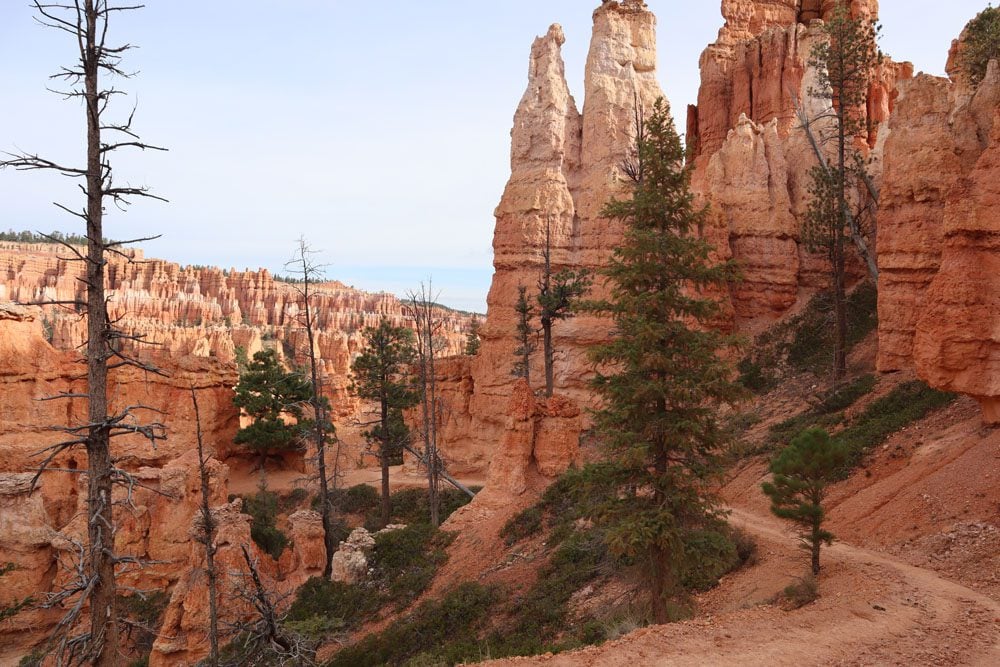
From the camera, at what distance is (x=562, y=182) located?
32.0 metres

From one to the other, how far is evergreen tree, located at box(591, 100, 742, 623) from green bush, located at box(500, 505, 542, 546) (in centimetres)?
629

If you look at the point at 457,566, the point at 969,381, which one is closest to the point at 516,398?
the point at 457,566

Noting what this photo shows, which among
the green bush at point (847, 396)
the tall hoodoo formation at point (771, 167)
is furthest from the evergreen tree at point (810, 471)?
the tall hoodoo formation at point (771, 167)

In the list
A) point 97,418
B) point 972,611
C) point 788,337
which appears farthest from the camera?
point 788,337

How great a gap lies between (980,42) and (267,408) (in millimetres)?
31898

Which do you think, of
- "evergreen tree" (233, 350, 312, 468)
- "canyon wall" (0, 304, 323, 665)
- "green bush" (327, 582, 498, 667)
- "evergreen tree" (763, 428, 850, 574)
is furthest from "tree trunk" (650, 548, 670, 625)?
"evergreen tree" (233, 350, 312, 468)

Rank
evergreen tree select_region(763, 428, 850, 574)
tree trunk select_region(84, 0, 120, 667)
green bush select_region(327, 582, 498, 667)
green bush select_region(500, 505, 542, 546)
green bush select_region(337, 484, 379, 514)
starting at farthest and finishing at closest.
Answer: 1. green bush select_region(337, 484, 379, 514)
2. green bush select_region(500, 505, 542, 546)
3. green bush select_region(327, 582, 498, 667)
4. evergreen tree select_region(763, 428, 850, 574)
5. tree trunk select_region(84, 0, 120, 667)

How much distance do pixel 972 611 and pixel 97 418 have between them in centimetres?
1092

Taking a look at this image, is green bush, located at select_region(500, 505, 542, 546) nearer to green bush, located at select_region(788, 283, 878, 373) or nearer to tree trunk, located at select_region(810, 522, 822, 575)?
tree trunk, located at select_region(810, 522, 822, 575)

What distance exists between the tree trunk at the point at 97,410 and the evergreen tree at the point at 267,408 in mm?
22720

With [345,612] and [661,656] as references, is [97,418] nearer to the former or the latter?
[661,656]

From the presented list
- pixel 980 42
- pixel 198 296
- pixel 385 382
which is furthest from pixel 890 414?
pixel 198 296

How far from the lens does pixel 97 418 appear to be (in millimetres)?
6676

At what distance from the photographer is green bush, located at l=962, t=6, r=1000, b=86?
20328 mm
